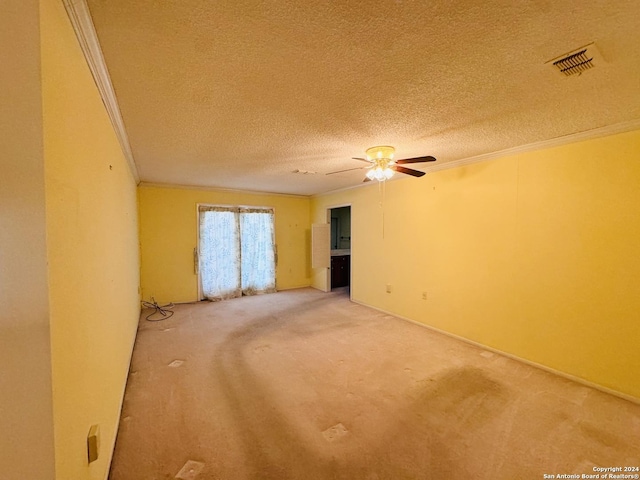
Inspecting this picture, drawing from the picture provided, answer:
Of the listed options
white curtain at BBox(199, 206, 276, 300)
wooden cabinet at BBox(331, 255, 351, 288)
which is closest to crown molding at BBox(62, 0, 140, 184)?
white curtain at BBox(199, 206, 276, 300)

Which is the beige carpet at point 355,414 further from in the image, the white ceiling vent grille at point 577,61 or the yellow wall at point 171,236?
the white ceiling vent grille at point 577,61

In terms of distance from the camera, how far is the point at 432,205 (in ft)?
12.5

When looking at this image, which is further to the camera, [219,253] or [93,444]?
[219,253]

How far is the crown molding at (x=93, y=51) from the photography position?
108 cm

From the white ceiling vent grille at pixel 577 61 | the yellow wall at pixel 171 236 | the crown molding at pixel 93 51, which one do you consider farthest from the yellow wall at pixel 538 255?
the yellow wall at pixel 171 236

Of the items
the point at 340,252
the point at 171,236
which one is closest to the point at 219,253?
the point at 171,236

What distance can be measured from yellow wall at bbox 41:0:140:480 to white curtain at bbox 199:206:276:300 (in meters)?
3.64

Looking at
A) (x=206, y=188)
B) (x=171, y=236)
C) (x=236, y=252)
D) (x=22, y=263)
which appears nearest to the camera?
(x=22, y=263)

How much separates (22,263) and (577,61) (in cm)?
256

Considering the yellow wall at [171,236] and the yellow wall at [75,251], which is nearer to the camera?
the yellow wall at [75,251]

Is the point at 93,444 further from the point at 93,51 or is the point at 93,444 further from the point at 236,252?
the point at 236,252

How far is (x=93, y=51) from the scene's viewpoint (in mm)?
1322

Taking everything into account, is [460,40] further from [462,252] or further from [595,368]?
[595,368]

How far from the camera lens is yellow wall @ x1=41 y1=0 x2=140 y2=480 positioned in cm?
88
